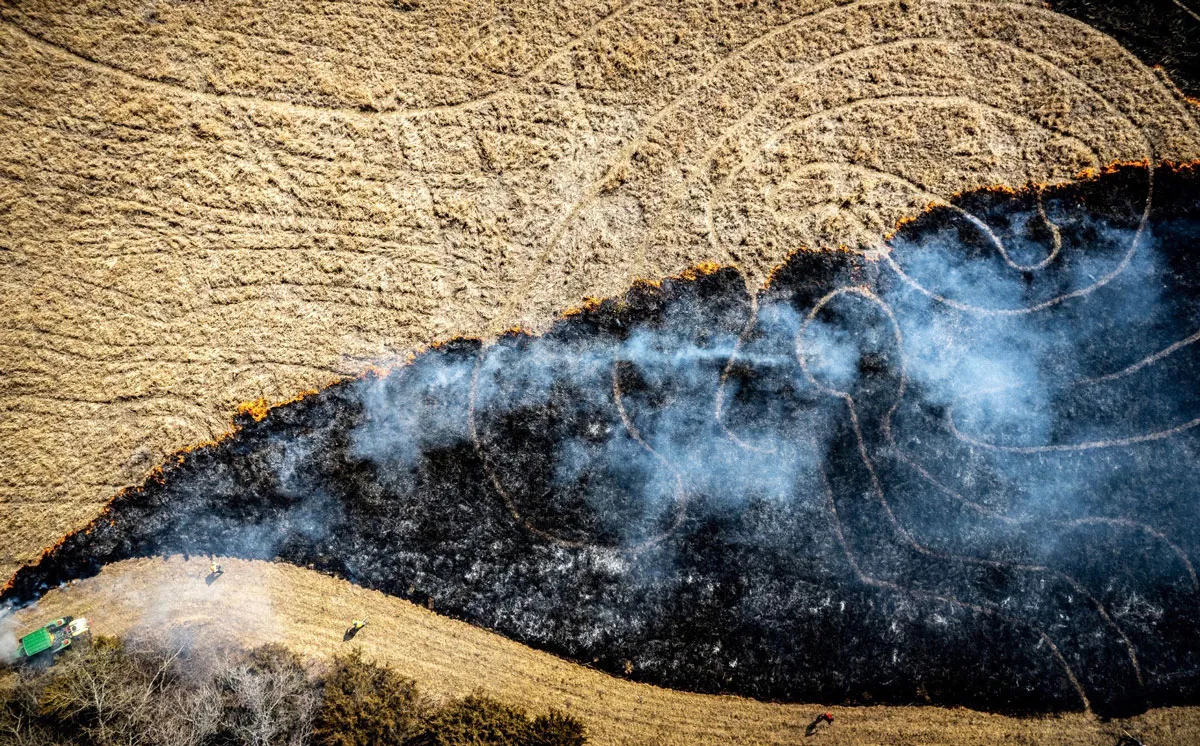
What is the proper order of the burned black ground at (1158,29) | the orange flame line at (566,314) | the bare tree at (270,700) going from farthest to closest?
the burned black ground at (1158,29) → the orange flame line at (566,314) → the bare tree at (270,700)

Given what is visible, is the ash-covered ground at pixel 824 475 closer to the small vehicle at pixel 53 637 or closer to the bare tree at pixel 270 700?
the small vehicle at pixel 53 637

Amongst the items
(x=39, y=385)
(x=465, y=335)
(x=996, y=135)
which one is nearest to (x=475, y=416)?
(x=465, y=335)

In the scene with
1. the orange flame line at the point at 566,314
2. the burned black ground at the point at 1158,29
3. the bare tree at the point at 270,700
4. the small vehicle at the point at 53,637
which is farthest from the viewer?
the burned black ground at the point at 1158,29

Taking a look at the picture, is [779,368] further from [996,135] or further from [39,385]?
[39,385]

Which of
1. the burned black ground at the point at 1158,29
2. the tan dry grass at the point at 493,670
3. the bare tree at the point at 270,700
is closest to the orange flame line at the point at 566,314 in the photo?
the burned black ground at the point at 1158,29

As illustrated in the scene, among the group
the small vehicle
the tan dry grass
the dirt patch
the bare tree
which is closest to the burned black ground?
the dirt patch

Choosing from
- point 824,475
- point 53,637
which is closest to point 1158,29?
point 824,475

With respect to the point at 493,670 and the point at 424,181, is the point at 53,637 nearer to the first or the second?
the point at 493,670
